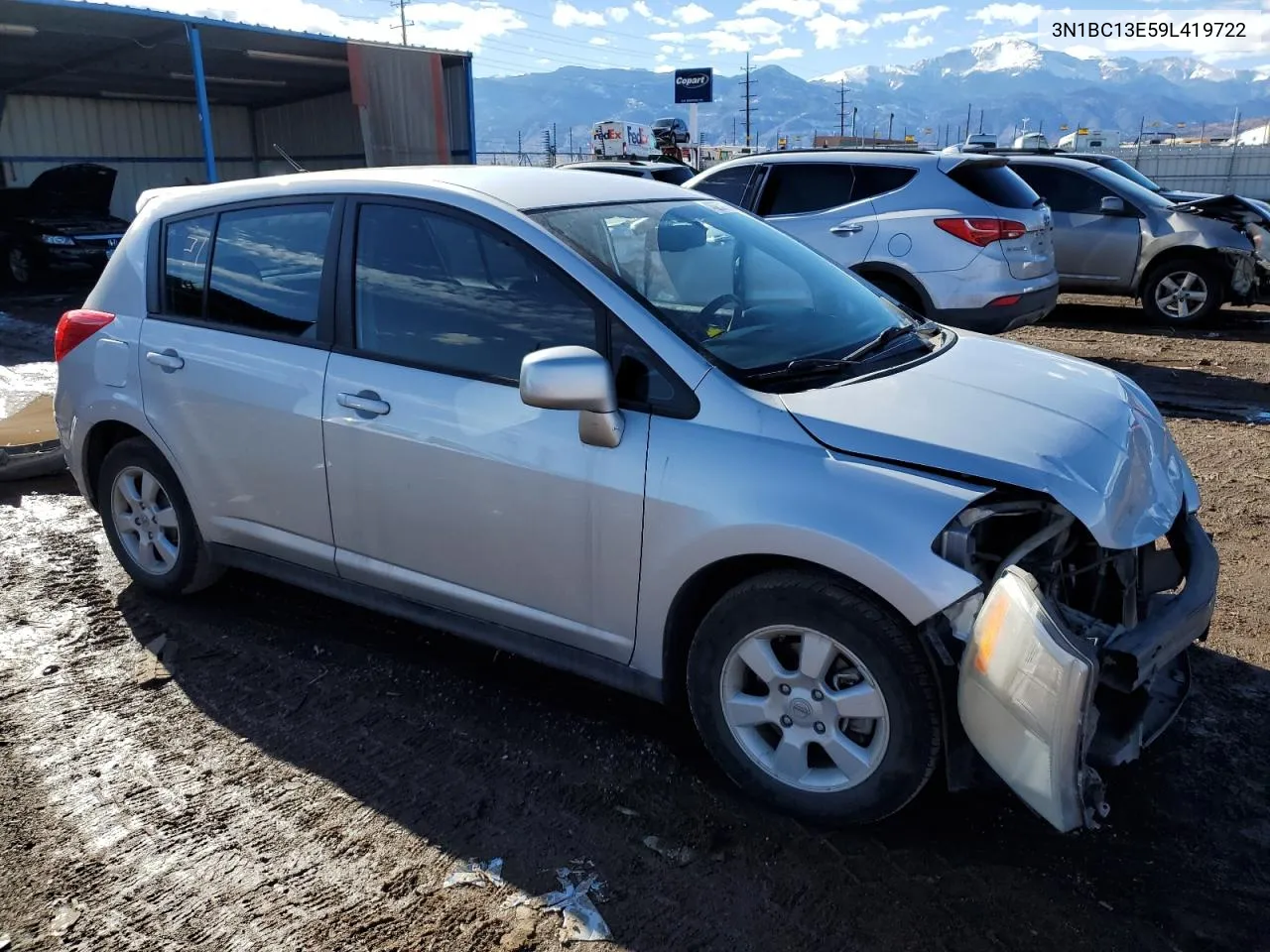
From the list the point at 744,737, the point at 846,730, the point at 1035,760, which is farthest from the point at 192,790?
the point at 1035,760

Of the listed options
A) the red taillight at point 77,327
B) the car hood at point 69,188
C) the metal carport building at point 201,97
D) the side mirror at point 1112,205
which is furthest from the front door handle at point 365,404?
the car hood at point 69,188

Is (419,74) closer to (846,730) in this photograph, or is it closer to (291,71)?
(291,71)

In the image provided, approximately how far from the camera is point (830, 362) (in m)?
3.07

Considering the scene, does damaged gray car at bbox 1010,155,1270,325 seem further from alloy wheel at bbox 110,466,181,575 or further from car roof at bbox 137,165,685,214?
alloy wheel at bbox 110,466,181,575

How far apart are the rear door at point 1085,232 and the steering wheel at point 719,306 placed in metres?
8.80

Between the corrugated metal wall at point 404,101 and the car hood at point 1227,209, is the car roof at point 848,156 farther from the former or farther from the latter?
Result: the corrugated metal wall at point 404,101

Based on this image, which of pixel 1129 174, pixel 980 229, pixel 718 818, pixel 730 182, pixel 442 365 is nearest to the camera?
pixel 718 818

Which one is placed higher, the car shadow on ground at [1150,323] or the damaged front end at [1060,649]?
the damaged front end at [1060,649]

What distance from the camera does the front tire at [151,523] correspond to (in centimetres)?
413

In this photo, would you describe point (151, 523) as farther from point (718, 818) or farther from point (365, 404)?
point (718, 818)

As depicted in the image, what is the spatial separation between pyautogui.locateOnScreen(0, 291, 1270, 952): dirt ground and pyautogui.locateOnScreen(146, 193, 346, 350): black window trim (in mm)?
1240

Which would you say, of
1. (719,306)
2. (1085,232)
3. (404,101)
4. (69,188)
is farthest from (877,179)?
(404,101)

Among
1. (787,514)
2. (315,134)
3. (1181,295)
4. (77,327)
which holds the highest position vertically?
(315,134)

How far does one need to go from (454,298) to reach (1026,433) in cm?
183
